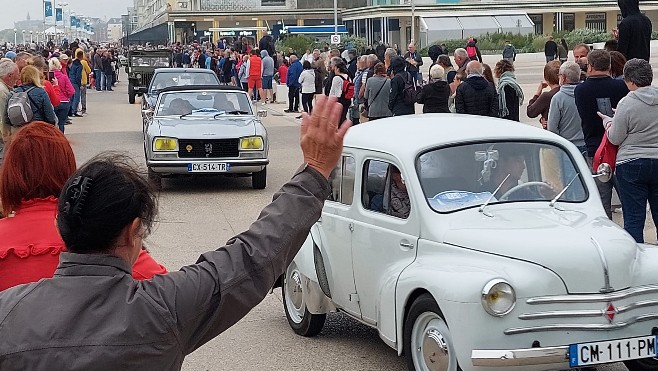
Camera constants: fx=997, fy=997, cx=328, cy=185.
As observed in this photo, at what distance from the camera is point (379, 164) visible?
6.63 m

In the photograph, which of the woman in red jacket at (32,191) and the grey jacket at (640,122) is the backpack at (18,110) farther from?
the woman in red jacket at (32,191)

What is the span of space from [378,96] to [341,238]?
9172mm

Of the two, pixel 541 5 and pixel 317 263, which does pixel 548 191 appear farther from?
pixel 541 5

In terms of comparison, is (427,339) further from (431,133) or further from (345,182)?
(345,182)

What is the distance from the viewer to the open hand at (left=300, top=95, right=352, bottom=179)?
271 cm

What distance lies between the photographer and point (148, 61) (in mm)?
38438

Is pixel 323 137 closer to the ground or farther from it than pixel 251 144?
farther from it

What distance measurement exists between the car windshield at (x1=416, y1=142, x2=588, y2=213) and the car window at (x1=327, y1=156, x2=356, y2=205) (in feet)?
2.29

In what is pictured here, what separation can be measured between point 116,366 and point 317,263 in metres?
4.62

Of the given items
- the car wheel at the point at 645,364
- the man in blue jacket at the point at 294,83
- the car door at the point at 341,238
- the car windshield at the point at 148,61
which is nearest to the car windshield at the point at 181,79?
the man in blue jacket at the point at 294,83

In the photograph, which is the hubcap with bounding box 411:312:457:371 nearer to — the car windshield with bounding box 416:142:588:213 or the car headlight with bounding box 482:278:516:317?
the car headlight with bounding box 482:278:516:317

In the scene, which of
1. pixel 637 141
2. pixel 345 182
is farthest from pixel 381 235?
pixel 637 141

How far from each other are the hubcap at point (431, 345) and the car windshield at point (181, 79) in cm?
1725

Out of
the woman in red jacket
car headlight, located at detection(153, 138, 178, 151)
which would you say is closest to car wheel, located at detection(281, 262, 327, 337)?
the woman in red jacket
